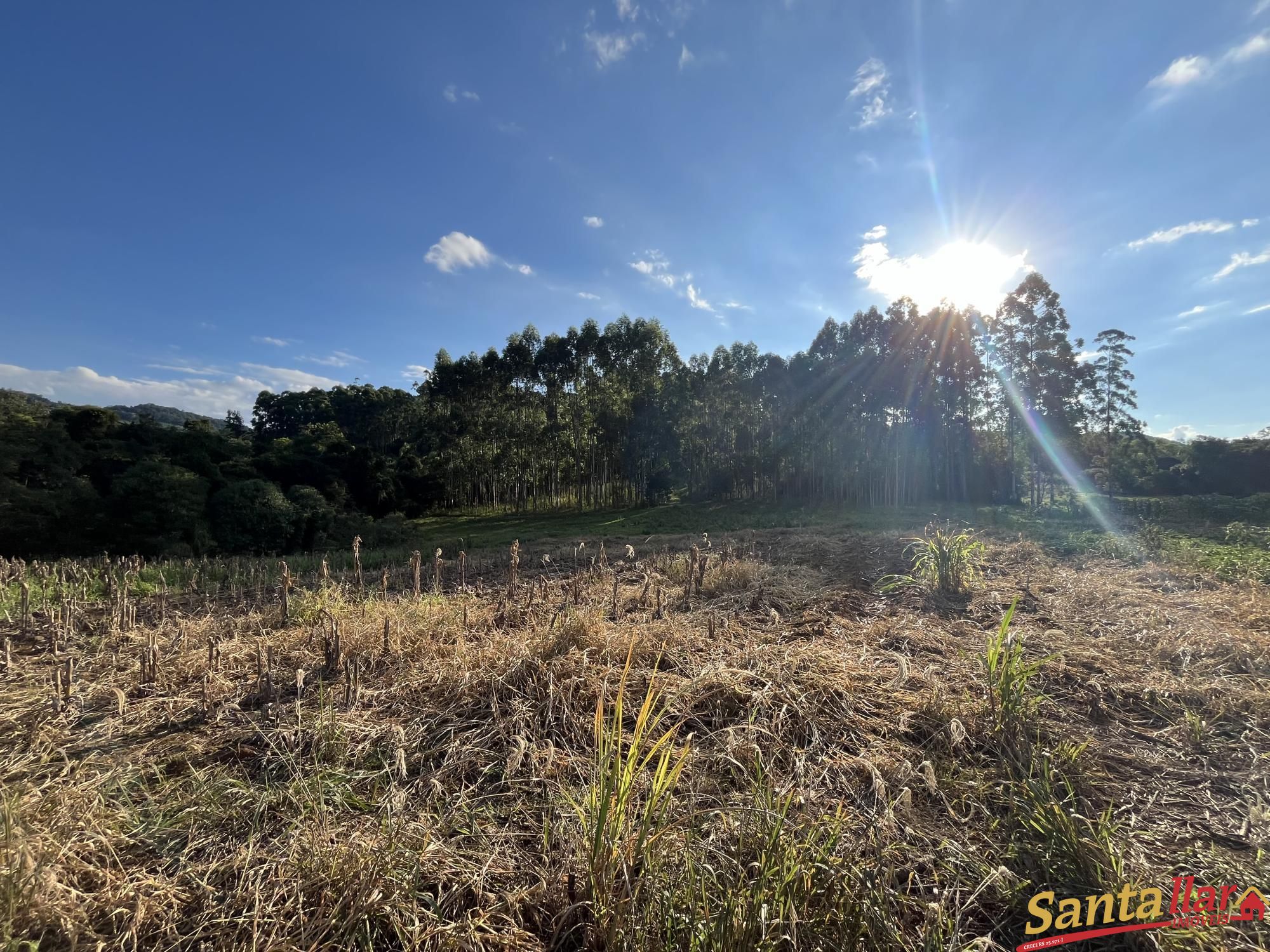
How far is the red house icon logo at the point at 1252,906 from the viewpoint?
128cm

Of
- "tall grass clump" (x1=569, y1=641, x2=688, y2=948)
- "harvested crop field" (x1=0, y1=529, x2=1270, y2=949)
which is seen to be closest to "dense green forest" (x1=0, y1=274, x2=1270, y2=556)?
"harvested crop field" (x1=0, y1=529, x2=1270, y2=949)

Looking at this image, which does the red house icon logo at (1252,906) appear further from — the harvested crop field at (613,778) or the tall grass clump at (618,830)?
the tall grass clump at (618,830)

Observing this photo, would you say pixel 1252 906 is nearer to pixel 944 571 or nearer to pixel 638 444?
pixel 944 571

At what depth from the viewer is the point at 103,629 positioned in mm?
3578

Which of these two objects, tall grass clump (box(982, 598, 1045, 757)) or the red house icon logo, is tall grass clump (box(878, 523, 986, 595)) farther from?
the red house icon logo

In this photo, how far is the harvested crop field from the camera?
1.27 m

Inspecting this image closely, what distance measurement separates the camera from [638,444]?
29172 mm

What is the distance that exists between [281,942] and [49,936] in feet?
1.82

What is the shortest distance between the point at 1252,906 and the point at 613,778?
1743 mm

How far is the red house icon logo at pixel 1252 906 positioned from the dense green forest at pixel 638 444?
14185 millimetres

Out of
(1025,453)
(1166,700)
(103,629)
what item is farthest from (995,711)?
(1025,453)

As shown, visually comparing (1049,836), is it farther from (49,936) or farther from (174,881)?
(49,936)

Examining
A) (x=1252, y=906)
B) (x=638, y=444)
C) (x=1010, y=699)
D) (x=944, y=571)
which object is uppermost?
(x=638, y=444)

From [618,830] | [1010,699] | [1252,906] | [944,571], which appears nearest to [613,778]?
[618,830]
